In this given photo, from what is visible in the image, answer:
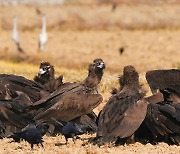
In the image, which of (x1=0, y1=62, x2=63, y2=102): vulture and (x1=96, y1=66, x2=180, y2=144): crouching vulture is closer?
(x1=96, y1=66, x2=180, y2=144): crouching vulture

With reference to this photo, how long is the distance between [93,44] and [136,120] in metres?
31.1

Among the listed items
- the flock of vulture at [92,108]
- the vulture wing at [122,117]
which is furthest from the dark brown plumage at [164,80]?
the vulture wing at [122,117]

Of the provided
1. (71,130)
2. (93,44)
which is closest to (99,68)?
(71,130)

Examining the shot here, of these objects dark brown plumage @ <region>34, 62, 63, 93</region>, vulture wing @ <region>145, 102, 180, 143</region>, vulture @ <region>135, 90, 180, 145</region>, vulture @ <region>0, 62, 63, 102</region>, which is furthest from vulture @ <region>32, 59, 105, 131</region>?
dark brown plumage @ <region>34, 62, 63, 93</region>

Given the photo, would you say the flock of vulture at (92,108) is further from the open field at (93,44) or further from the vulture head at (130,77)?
the open field at (93,44)

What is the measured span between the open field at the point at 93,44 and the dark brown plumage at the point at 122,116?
0.82 feet

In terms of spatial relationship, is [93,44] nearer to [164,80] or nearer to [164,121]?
[164,80]

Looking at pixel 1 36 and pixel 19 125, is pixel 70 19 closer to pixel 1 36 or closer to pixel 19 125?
pixel 1 36

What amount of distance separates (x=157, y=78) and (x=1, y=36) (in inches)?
1268

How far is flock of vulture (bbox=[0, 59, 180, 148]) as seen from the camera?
11445 mm

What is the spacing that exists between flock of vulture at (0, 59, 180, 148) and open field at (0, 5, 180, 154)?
24 cm

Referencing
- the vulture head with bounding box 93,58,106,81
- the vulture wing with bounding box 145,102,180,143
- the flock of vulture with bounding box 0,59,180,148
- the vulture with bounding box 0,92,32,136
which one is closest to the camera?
the flock of vulture with bounding box 0,59,180,148

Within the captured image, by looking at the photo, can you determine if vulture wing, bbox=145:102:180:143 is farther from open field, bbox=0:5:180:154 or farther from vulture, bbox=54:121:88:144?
vulture, bbox=54:121:88:144

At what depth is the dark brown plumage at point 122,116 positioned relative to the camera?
37.1 feet
